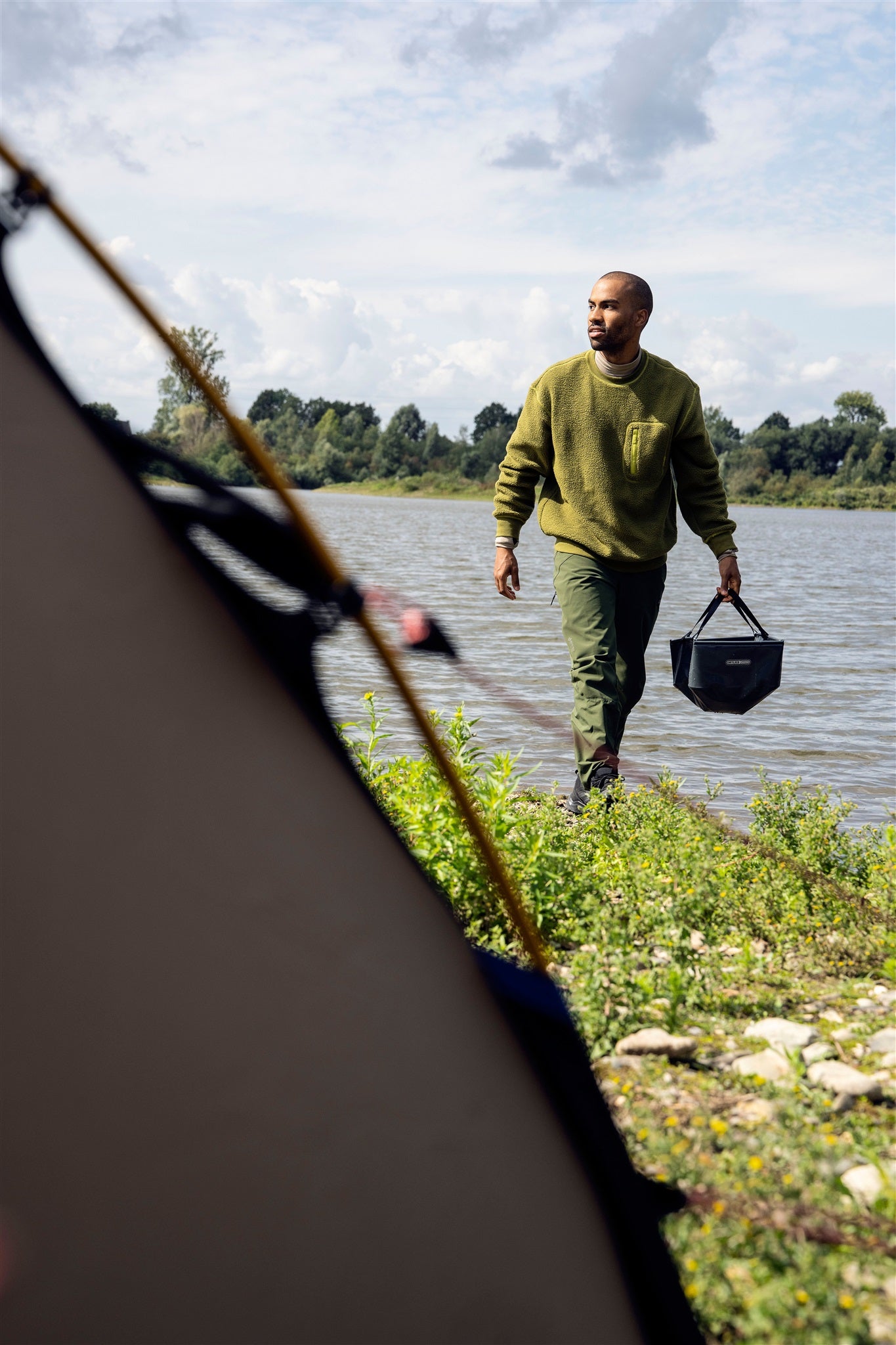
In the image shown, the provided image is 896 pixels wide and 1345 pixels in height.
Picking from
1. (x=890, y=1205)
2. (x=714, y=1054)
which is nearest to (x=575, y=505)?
(x=714, y=1054)

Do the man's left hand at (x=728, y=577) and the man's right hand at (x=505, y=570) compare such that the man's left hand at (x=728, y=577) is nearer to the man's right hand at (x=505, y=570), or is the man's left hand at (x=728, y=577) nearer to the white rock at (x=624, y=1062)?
the man's right hand at (x=505, y=570)

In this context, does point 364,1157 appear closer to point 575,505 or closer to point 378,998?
point 378,998

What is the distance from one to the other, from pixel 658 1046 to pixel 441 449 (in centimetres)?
7334

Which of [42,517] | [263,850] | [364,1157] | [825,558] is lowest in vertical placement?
[825,558]

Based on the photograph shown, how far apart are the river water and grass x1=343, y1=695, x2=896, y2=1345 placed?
1.44ft

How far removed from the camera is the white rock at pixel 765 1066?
2.61 metres

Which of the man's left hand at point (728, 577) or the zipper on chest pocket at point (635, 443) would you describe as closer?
the zipper on chest pocket at point (635, 443)

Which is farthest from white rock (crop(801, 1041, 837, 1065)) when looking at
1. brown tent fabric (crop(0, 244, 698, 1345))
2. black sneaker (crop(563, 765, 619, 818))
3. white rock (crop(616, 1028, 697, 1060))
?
black sneaker (crop(563, 765, 619, 818))

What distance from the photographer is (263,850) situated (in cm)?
167

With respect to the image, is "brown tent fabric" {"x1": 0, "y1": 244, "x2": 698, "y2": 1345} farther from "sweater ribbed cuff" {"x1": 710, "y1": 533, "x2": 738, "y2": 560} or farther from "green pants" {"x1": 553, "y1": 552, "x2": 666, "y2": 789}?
"sweater ribbed cuff" {"x1": 710, "y1": 533, "x2": 738, "y2": 560}

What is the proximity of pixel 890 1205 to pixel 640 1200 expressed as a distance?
47 cm

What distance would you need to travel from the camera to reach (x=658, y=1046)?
2.71m

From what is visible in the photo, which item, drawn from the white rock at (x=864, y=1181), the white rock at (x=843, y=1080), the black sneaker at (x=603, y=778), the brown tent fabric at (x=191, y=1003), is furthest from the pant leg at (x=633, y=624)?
the brown tent fabric at (x=191, y=1003)

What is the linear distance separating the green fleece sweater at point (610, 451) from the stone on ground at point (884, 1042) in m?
2.35
